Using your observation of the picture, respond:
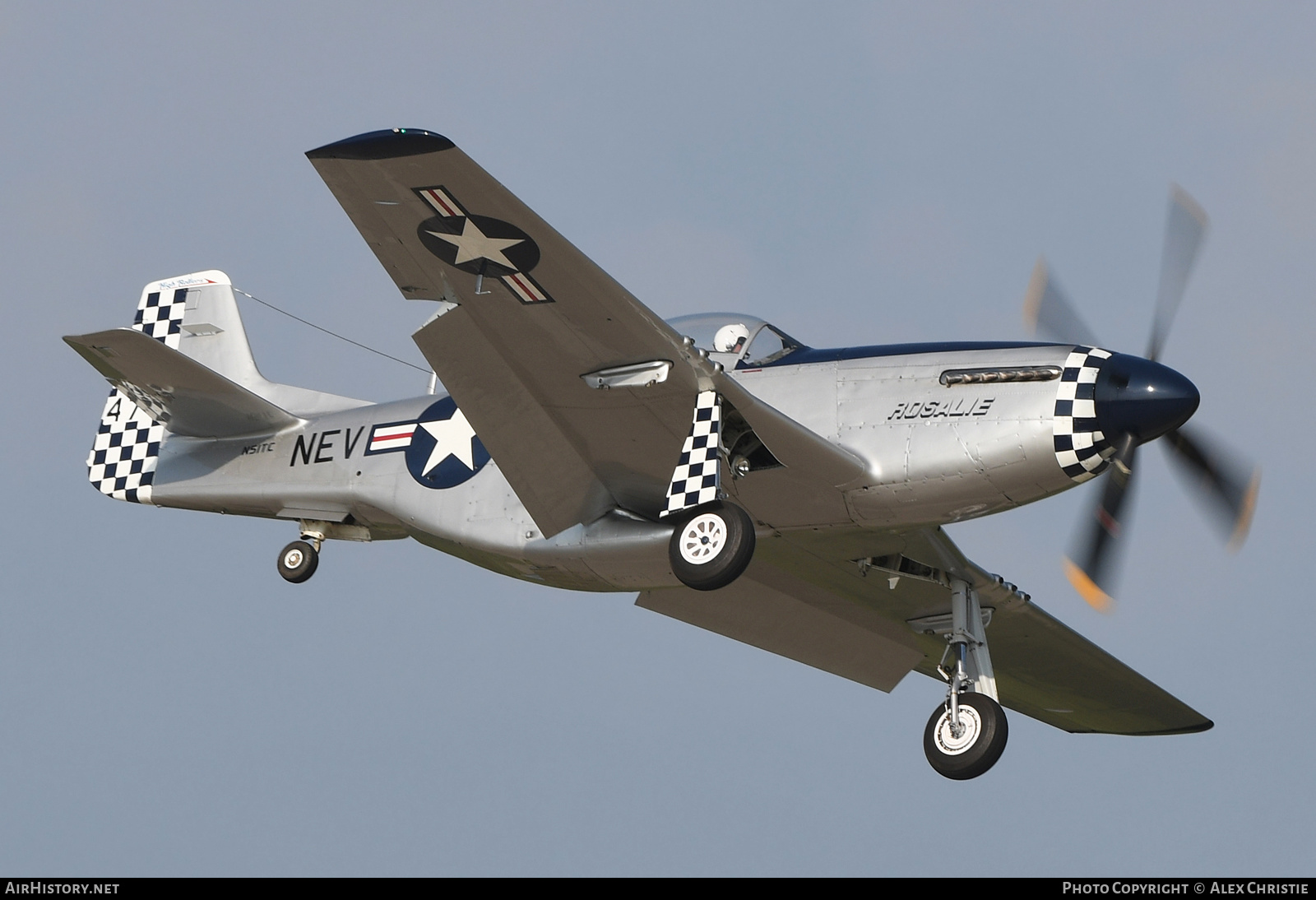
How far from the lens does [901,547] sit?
→ 50.3 ft

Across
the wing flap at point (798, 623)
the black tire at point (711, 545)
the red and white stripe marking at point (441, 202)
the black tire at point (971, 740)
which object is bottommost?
the black tire at point (971, 740)

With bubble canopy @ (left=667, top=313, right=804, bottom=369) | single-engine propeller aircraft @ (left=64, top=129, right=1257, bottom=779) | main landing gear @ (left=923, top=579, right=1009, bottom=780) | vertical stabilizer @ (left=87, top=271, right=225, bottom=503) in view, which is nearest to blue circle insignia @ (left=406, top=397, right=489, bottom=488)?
single-engine propeller aircraft @ (left=64, top=129, right=1257, bottom=779)

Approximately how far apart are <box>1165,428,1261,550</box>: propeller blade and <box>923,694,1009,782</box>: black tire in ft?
7.96

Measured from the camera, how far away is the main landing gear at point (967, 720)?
1467 cm

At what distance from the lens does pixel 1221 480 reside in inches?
566

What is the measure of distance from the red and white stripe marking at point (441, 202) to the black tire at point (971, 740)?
6.13 m

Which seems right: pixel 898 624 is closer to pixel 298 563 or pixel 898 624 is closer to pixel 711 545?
pixel 711 545

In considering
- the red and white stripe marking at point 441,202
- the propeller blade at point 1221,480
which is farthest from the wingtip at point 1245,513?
the red and white stripe marking at point 441,202

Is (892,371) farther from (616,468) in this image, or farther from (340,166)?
(340,166)

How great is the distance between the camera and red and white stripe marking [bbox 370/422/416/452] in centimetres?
1662

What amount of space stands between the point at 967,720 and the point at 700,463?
140 inches

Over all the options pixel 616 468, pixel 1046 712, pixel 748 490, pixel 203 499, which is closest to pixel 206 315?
pixel 203 499

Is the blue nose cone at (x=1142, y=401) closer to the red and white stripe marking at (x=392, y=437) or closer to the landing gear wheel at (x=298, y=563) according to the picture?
the red and white stripe marking at (x=392, y=437)

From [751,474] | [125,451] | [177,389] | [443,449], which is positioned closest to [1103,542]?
[751,474]
